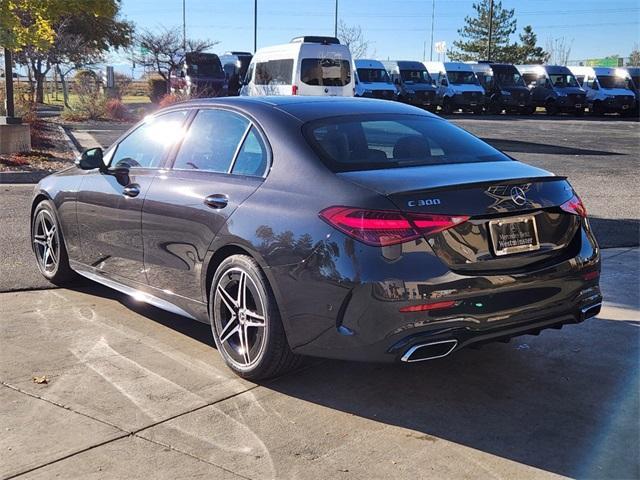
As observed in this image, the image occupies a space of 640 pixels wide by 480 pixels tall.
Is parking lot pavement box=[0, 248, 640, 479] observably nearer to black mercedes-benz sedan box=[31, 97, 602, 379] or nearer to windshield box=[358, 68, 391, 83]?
black mercedes-benz sedan box=[31, 97, 602, 379]

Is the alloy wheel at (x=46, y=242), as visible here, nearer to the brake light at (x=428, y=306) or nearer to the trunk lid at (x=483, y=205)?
the trunk lid at (x=483, y=205)

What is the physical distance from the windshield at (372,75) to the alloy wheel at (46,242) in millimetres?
26862

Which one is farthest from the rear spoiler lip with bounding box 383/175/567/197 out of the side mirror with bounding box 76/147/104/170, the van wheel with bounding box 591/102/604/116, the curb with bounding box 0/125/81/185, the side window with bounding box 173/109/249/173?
the van wheel with bounding box 591/102/604/116

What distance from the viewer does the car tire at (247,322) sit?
3.90 m

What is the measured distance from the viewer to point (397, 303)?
3436 millimetres

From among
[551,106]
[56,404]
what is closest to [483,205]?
[56,404]

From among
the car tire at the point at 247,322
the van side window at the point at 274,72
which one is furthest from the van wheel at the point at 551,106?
the car tire at the point at 247,322

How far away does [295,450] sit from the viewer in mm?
3338

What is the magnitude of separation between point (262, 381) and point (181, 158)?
161 cm

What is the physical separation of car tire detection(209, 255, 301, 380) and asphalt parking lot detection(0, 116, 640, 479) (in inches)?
5.2

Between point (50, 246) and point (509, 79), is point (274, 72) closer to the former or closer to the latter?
point (50, 246)

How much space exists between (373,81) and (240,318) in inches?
1148

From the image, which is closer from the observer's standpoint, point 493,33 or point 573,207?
point 573,207

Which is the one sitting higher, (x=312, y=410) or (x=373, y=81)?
(x=373, y=81)
